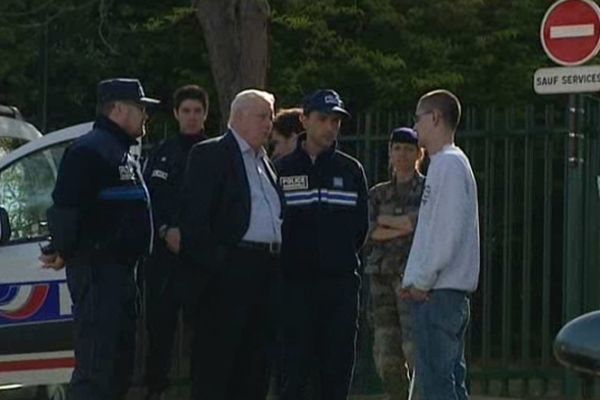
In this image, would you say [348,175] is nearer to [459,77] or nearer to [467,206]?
[467,206]

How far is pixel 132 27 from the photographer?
20.1 metres

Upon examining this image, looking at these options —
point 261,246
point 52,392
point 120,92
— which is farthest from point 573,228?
point 120,92

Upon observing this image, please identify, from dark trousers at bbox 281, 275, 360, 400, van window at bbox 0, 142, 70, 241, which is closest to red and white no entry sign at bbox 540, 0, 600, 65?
dark trousers at bbox 281, 275, 360, 400

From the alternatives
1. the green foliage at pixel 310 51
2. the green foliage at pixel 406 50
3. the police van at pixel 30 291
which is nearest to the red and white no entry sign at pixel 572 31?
the police van at pixel 30 291

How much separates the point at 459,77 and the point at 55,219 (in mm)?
11175

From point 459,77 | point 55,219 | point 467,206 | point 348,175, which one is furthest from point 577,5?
point 459,77

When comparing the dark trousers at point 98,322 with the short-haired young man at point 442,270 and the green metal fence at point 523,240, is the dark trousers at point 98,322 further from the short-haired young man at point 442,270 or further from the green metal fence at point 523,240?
the green metal fence at point 523,240

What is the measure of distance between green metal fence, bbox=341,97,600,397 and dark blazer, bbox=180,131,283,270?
11.6 ft

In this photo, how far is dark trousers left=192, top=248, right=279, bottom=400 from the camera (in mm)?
8648

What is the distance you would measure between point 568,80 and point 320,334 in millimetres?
2859

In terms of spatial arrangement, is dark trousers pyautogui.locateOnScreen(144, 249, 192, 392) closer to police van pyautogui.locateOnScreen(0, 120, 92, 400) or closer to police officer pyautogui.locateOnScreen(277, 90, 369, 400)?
police van pyautogui.locateOnScreen(0, 120, 92, 400)

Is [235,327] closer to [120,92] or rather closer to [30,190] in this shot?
[120,92]

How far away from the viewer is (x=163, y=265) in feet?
34.2

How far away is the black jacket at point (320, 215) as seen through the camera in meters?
9.19
